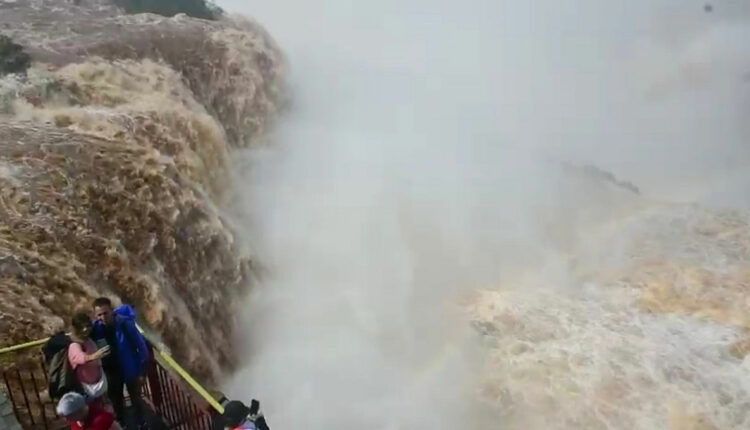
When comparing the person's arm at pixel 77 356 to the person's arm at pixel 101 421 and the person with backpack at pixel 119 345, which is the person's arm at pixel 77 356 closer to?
the person with backpack at pixel 119 345

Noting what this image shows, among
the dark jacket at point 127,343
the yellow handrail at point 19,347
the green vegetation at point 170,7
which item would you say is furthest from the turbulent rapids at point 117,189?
the green vegetation at point 170,7

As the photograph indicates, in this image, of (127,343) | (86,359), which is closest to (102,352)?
(86,359)

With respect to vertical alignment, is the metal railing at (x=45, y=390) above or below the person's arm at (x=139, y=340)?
below

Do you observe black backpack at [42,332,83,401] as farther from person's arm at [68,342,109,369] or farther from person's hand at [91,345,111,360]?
person's hand at [91,345,111,360]

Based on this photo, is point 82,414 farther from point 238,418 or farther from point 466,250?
point 466,250

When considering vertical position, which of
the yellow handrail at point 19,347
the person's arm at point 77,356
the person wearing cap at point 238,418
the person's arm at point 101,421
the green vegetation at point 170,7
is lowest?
the green vegetation at point 170,7

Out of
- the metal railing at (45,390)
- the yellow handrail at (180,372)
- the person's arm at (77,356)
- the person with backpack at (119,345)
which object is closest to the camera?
the person's arm at (77,356)
